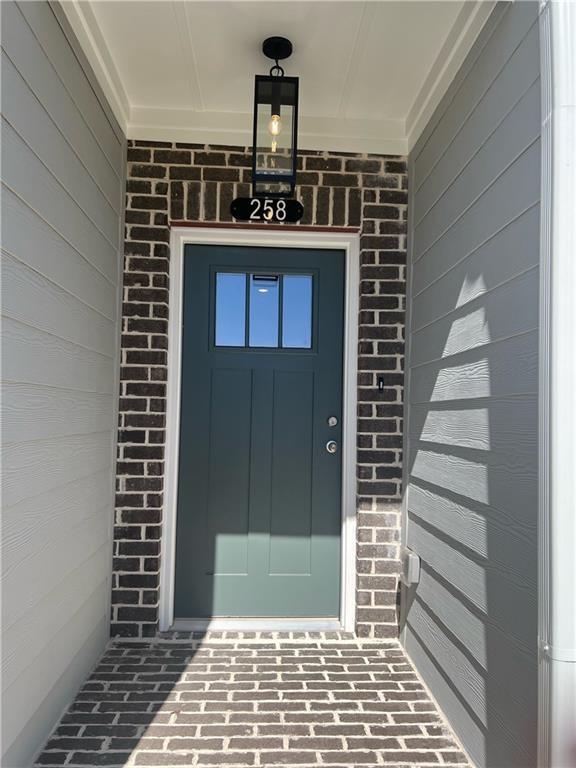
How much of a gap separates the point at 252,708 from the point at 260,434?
1230 mm

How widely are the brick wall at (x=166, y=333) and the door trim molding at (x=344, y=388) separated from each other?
0.18ft

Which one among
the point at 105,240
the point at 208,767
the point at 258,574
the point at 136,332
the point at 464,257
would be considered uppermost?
the point at 105,240

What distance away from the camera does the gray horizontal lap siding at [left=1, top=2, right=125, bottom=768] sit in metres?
1.46

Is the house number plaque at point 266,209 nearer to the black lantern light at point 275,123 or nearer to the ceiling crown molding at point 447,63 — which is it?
the black lantern light at point 275,123

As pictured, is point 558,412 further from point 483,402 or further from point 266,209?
point 266,209

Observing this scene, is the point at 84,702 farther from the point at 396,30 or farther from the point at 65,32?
the point at 396,30

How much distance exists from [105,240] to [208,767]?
81.5 inches

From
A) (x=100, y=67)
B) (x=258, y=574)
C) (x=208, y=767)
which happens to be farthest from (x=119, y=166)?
(x=208, y=767)

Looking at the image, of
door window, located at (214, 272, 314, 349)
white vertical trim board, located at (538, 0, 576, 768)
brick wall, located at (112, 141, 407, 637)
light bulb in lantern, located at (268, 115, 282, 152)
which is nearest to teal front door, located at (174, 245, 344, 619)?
door window, located at (214, 272, 314, 349)

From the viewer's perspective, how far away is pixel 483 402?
5.54 feet

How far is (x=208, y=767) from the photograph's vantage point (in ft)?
5.44

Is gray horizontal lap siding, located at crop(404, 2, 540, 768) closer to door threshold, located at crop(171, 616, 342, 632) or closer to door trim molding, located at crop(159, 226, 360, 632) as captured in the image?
door trim molding, located at crop(159, 226, 360, 632)

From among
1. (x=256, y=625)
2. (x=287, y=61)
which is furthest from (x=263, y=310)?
(x=256, y=625)

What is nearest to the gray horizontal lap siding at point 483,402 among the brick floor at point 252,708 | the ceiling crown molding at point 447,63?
the ceiling crown molding at point 447,63
